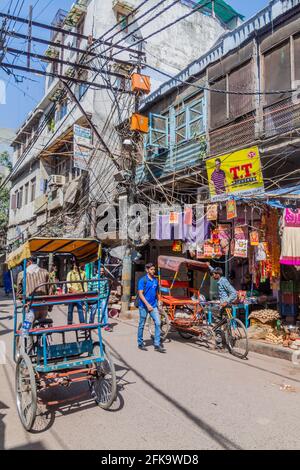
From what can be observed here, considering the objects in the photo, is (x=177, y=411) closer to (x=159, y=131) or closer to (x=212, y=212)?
(x=212, y=212)

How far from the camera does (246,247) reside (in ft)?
31.3

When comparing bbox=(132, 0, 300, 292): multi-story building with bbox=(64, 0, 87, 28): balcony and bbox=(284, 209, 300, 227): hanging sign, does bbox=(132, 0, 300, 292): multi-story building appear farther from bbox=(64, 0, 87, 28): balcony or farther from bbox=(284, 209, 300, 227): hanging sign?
bbox=(64, 0, 87, 28): balcony

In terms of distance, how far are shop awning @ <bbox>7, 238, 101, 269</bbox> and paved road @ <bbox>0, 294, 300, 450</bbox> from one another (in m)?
2.08

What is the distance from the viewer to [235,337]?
798cm

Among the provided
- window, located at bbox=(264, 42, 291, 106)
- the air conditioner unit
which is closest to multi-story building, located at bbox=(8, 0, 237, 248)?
the air conditioner unit

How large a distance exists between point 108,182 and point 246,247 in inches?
456

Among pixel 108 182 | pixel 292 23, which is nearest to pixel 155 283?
pixel 292 23

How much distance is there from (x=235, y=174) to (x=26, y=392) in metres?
8.22

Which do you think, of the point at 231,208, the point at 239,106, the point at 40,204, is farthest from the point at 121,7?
the point at 231,208

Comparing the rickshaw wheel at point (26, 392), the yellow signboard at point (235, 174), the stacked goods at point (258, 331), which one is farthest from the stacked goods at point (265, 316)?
the rickshaw wheel at point (26, 392)

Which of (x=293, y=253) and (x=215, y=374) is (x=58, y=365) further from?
(x=293, y=253)

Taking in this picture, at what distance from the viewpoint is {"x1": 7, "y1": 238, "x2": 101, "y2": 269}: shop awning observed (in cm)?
548

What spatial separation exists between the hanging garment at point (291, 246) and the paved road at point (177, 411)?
221 centimetres

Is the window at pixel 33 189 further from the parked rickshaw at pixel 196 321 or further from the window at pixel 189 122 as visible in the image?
the parked rickshaw at pixel 196 321
